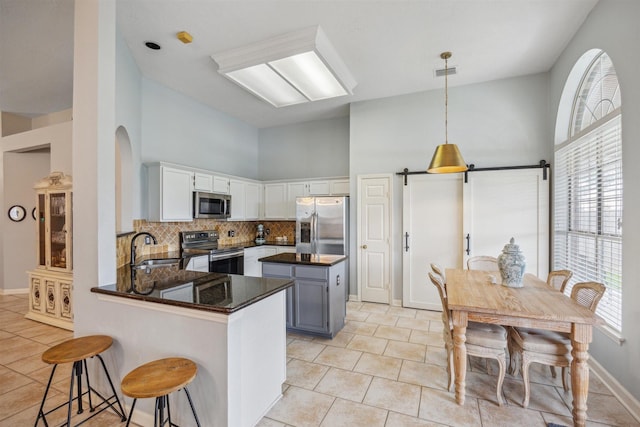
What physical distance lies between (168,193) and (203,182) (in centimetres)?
66

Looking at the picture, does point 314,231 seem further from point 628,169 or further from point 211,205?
point 628,169

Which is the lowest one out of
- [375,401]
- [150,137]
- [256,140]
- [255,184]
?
[375,401]

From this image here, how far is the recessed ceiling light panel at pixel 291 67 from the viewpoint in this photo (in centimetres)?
303

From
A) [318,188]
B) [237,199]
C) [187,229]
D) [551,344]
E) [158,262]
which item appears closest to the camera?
[551,344]

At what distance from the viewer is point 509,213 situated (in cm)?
403

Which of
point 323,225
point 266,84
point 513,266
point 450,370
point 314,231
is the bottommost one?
point 450,370

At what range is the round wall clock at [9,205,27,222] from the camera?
528 cm

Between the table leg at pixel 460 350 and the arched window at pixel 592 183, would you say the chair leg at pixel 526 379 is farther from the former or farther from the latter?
the arched window at pixel 592 183

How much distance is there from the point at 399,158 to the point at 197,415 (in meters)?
4.11

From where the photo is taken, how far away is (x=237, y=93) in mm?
4570

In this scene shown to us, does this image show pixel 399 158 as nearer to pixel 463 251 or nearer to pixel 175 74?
pixel 463 251

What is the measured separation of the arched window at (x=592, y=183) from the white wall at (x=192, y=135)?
16.9 ft

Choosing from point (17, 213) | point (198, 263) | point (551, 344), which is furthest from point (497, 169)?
point (17, 213)

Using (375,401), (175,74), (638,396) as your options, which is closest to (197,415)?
(375,401)
